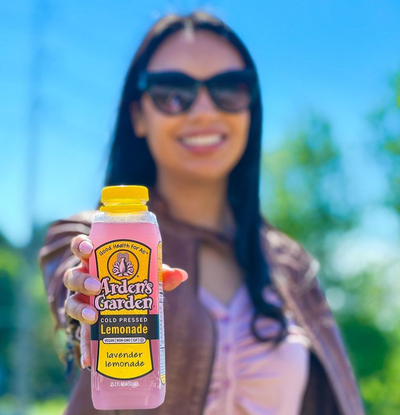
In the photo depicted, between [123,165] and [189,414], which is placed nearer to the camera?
[189,414]

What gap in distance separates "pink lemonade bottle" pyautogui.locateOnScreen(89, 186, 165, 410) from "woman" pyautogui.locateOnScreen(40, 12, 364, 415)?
0.69 m

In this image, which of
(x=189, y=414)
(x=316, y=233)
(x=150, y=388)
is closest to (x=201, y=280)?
(x=189, y=414)

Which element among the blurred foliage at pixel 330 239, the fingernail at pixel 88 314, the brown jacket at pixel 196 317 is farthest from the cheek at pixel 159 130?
the blurred foliage at pixel 330 239

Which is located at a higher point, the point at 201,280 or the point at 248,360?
the point at 201,280

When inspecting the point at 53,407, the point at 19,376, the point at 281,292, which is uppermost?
the point at 281,292

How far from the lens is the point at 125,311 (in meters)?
1.50

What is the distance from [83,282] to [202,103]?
123cm

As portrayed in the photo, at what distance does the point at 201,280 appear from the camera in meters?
2.51

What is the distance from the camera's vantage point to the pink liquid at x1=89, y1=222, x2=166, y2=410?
4.92ft

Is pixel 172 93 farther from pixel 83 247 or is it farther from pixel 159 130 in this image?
pixel 83 247

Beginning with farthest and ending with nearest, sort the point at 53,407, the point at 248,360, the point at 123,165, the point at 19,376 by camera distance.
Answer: the point at 53,407, the point at 19,376, the point at 123,165, the point at 248,360

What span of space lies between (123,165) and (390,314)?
500 inches

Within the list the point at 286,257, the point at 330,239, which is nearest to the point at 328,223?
the point at 330,239

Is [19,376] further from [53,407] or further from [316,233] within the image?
[53,407]
